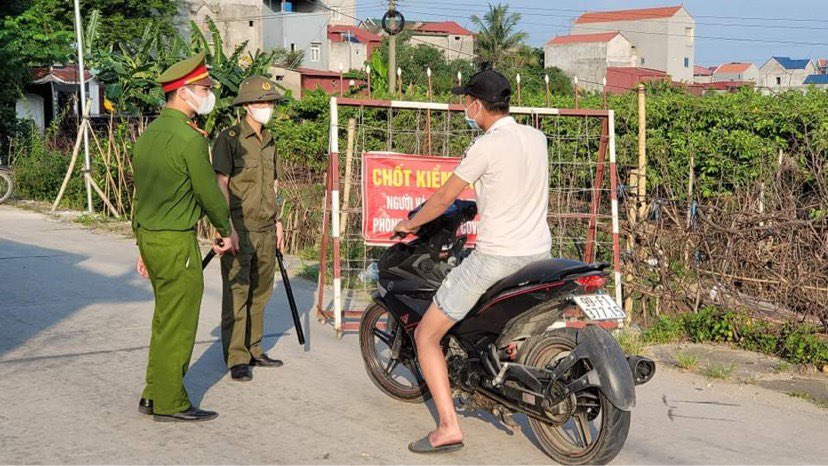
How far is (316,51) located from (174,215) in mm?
63895

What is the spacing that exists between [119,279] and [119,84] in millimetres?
5927

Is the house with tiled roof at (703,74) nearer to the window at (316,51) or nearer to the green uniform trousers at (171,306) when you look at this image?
the window at (316,51)

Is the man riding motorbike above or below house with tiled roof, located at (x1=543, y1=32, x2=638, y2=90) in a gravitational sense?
below

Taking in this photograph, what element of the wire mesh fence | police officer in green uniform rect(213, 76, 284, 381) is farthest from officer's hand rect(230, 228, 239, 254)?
the wire mesh fence

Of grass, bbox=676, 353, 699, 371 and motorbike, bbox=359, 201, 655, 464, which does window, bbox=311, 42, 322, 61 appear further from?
motorbike, bbox=359, 201, 655, 464

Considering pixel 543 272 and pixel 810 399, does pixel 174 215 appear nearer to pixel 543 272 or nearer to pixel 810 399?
pixel 543 272

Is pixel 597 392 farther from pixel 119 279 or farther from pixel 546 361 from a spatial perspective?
pixel 119 279

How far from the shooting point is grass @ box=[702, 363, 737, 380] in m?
6.71

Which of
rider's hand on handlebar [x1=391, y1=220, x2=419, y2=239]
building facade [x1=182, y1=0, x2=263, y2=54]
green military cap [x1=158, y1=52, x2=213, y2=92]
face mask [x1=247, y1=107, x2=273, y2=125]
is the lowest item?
rider's hand on handlebar [x1=391, y1=220, x2=419, y2=239]

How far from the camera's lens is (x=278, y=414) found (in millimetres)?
5668

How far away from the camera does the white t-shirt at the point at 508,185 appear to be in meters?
4.82

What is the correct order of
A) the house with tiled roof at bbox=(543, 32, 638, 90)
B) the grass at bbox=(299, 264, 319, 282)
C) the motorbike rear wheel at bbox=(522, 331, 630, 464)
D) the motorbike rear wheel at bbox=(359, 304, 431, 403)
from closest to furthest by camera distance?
the motorbike rear wheel at bbox=(522, 331, 630, 464), the motorbike rear wheel at bbox=(359, 304, 431, 403), the grass at bbox=(299, 264, 319, 282), the house with tiled roof at bbox=(543, 32, 638, 90)

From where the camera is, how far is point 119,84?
1510 cm

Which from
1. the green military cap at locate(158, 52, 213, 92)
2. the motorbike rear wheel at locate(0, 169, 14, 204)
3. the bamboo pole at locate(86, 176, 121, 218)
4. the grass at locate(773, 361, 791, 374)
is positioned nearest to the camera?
the green military cap at locate(158, 52, 213, 92)
